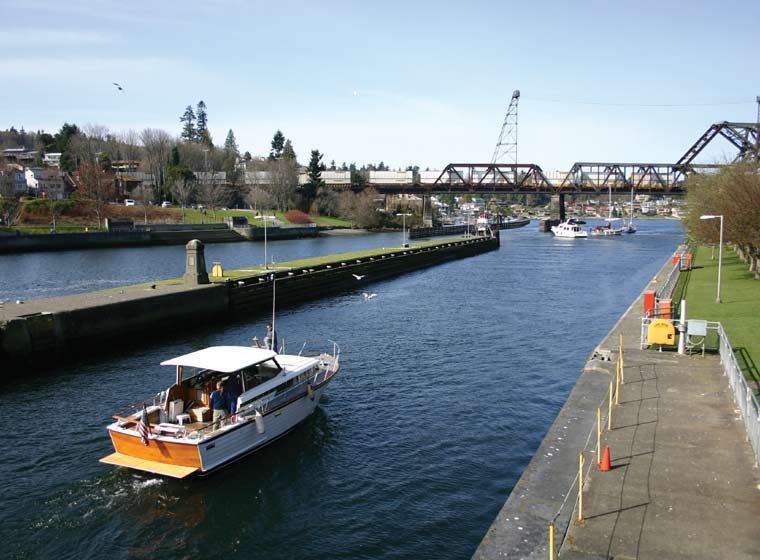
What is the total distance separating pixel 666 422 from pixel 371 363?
52.7ft

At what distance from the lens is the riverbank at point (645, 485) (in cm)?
1235

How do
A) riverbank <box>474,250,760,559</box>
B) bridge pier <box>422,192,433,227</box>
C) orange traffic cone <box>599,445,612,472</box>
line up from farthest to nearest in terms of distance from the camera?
1. bridge pier <box>422,192,433,227</box>
2. orange traffic cone <box>599,445,612,472</box>
3. riverbank <box>474,250,760,559</box>

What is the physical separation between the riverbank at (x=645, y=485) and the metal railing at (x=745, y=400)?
13.3 inches

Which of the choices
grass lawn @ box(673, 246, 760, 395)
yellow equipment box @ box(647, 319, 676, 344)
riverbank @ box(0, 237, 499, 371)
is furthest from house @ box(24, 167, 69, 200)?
yellow equipment box @ box(647, 319, 676, 344)

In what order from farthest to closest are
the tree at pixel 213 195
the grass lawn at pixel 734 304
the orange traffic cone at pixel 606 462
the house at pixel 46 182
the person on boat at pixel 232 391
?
1. the tree at pixel 213 195
2. the house at pixel 46 182
3. the grass lawn at pixel 734 304
4. the person on boat at pixel 232 391
5. the orange traffic cone at pixel 606 462

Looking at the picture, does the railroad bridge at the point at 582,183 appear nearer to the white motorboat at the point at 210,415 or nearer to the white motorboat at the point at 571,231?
the white motorboat at the point at 571,231

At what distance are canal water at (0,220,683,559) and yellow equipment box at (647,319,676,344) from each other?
4.30 m

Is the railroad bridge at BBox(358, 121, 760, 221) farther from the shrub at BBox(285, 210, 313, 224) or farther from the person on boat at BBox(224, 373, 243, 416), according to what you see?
the person on boat at BBox(224, 373, 243, 416)

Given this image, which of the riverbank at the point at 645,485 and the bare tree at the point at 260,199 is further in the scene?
the bare tree at the point at 260,199

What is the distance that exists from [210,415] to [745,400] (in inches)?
627

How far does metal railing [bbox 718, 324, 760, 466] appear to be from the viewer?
15491mm

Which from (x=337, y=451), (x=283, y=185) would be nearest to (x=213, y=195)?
(x=283, y=185)

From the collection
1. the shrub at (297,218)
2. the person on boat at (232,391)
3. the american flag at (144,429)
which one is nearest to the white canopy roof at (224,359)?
the person on boat at (232,391)

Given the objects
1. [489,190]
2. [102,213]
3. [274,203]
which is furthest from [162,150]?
[489,190]
